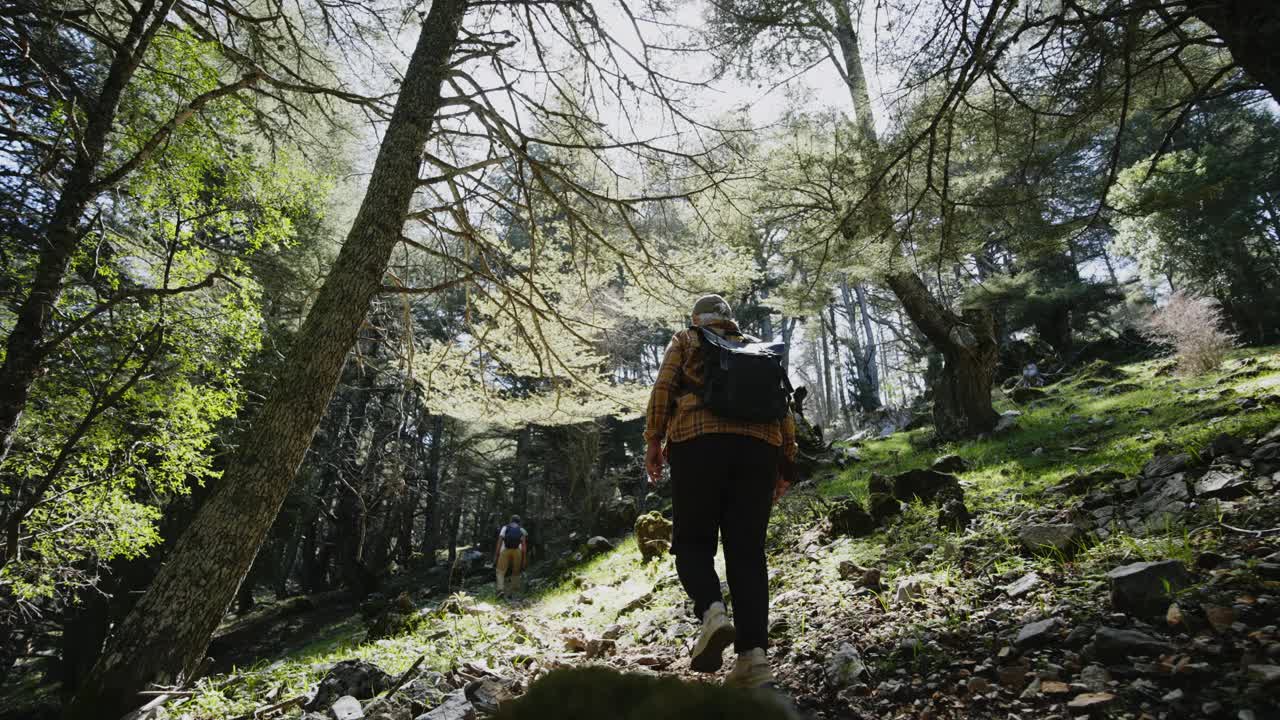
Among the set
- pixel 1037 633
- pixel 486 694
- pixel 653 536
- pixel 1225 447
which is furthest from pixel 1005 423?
pixel 486 694

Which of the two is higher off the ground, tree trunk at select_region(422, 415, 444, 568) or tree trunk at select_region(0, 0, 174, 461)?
tree trunk at select_region(0, 0, 174, 461)

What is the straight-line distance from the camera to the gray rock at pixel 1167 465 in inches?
128

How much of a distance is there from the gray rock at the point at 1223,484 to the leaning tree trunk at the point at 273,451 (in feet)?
17.1

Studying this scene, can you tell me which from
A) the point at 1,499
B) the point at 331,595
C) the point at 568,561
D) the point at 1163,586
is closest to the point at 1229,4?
the point at 1163,586

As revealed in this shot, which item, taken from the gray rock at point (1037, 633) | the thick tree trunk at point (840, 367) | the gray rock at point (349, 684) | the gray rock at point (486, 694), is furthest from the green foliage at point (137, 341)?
the thick tree trunk at point (840, 367)

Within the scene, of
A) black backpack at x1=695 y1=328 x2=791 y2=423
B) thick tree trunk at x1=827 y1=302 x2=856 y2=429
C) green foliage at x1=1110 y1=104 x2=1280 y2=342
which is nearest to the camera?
black backpack at x1=695 y1=328 x2=791 y2=423

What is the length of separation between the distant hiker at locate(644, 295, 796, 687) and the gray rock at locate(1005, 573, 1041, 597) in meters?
1.33

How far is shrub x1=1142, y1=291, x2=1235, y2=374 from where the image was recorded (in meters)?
9.59

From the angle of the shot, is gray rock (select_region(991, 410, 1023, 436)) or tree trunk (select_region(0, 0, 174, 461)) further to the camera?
gray rock (select_region(991, 410, 1023, 436))

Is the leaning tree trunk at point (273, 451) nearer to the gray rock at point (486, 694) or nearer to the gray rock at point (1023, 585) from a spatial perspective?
the gray rock at point (486, 694)

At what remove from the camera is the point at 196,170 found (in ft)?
17.4

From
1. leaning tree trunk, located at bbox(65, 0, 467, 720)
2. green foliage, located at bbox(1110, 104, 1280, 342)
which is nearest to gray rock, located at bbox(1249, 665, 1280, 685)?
leaning tree trunk, located at bbox(65, 0, 467, 720)

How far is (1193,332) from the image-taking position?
1077cm

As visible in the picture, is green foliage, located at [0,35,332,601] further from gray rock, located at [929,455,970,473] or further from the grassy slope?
gray rock, located at [929,455,970,473]
